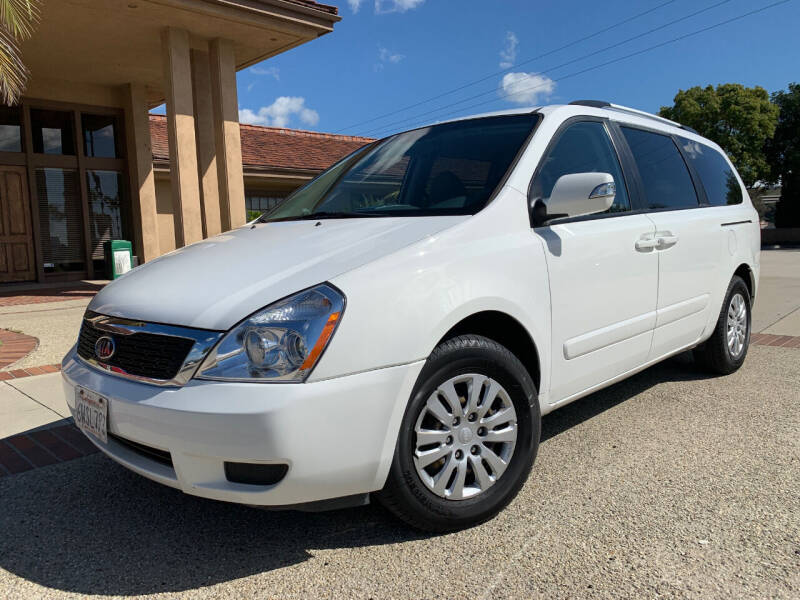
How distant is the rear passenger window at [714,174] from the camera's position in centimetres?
441

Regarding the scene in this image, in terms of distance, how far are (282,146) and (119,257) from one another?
796cm

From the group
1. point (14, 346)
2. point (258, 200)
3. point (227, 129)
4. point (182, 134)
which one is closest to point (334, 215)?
point (14, 346)

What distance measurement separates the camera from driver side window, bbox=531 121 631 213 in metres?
3.03

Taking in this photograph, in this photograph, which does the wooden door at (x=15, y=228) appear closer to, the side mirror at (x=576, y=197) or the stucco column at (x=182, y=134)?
the stucco column at (x=182, y=134)

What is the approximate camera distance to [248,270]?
2.43 metres

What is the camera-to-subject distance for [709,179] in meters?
4.51

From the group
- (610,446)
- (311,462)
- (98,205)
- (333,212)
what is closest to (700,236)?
(610,446)

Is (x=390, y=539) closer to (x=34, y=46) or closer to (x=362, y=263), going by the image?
(x=362, y=263)

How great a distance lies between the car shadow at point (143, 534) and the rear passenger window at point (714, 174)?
3294 millimetres

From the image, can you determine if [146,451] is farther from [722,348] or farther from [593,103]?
[722,348]

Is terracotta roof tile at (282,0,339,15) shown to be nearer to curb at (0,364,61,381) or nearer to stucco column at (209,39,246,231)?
stucco column at (209,39,246,231)

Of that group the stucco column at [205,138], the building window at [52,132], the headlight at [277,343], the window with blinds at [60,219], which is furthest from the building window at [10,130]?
the headlight at [277,343]

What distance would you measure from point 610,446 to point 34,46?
1133cm

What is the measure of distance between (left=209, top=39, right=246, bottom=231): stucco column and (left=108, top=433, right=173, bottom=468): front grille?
8.77 m
